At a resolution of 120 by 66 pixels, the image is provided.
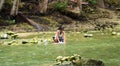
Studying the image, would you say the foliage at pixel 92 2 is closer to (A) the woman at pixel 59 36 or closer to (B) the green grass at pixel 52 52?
(B) the green grass at pixel 52 52

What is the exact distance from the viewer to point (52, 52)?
77.5 feet

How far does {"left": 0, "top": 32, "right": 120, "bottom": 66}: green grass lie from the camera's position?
65.1 ft

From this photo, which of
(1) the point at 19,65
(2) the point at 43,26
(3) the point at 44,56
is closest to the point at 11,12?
(2) the point at 43,26

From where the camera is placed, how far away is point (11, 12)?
132ft

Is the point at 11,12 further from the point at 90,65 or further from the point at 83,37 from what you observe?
the point at 90,65

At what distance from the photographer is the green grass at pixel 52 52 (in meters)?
19.8

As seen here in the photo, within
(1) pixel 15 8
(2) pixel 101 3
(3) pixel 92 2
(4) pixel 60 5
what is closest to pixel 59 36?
(1) pixel 15 8

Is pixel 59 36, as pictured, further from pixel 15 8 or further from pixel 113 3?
pixel 113 3

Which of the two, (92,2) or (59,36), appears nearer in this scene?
(59,36)

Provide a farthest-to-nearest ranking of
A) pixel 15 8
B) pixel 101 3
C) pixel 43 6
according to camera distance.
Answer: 1. pixel 101 3
2. pixel 43 6
3. pixel 15 8

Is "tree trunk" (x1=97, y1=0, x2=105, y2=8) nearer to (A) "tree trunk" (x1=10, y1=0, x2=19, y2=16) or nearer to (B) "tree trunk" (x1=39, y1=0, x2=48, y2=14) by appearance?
(B) "tree trunk" (x1=39, y1=0, x2=48, y2=14)

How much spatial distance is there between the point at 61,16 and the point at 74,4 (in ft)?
8.25

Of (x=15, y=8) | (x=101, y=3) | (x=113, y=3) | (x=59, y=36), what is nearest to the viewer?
(x=59, y=36)

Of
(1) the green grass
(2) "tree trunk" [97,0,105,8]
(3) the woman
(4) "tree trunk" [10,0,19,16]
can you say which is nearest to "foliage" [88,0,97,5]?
(2) "tree trunk" [97,0,105,8]
